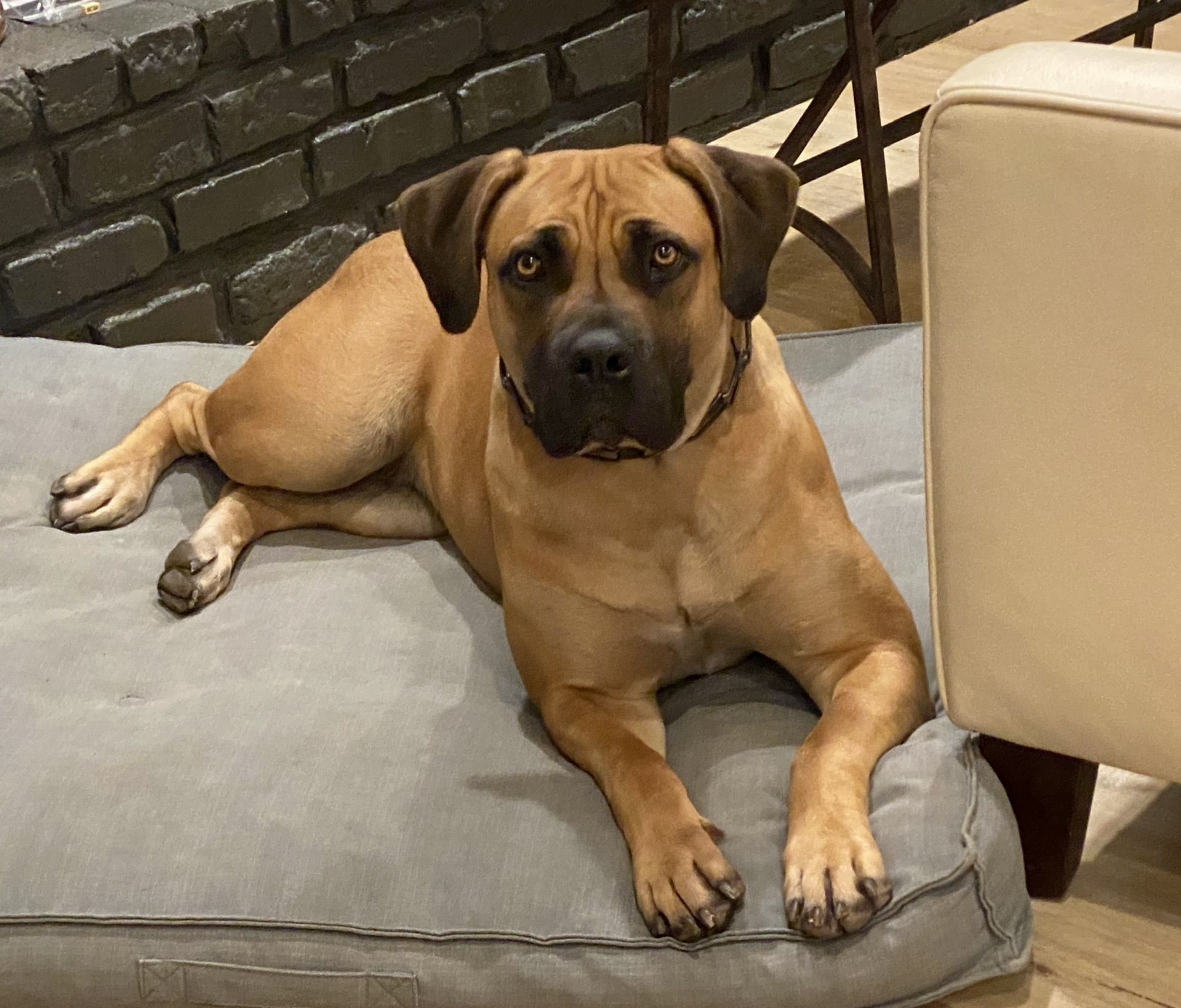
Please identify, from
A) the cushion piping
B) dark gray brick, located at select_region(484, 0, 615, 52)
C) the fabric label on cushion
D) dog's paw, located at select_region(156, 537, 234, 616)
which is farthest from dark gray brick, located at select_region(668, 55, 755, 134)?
the fabric label on cushion

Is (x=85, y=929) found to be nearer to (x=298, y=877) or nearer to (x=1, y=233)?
(x=298, y=877)

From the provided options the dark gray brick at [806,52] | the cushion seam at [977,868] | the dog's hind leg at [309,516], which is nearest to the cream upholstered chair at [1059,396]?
the cushion seam at [977,868]

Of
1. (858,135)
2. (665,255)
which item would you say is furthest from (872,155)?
(665,255)

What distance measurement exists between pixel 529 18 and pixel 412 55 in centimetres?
34

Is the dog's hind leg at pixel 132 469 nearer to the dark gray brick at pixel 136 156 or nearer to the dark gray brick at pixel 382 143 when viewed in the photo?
the dark gray brick at pixel 136 156

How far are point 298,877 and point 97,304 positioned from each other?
5.90 feet

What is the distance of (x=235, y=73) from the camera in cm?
306

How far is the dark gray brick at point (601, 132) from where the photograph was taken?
3.63 meters

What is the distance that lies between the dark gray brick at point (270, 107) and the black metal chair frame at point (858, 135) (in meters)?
0.71

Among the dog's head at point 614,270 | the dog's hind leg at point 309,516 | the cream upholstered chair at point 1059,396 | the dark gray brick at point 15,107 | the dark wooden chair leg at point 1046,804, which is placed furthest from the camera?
the dark gray brick at point 15,107

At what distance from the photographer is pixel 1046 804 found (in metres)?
1.81

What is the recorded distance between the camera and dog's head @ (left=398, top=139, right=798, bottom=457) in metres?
1.68

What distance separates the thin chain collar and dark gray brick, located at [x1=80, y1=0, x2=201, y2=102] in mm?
1497

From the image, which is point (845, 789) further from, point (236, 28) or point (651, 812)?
point (236, 28)
